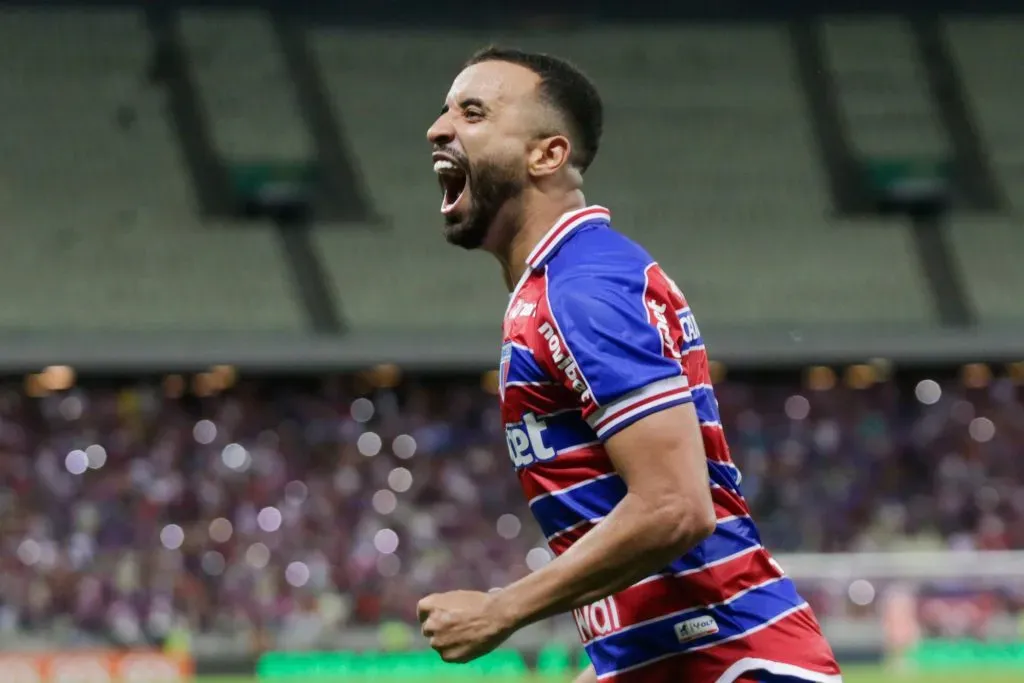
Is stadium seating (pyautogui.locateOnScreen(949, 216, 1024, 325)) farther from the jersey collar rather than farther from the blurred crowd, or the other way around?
the jersey collar

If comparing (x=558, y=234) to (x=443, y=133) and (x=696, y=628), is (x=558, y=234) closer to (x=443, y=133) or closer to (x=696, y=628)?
(x=443, y=133)

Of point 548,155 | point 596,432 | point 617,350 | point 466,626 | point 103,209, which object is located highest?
point 103,209

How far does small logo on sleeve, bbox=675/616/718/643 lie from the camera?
9.41 ft

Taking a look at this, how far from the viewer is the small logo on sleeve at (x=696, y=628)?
287 centimetres

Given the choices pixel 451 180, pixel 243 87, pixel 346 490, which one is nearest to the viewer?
pixel 451 180

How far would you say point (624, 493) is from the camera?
2.83 metres

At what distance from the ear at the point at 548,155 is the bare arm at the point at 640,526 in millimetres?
600

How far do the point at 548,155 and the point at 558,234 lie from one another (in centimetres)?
17

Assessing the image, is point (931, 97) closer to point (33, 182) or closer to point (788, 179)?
point (788, 179)

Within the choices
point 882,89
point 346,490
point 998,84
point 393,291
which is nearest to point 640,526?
point 346,490

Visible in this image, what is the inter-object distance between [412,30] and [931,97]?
785 cm

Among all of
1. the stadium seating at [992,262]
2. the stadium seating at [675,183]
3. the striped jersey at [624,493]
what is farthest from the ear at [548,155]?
the stadium seating at [992,262]

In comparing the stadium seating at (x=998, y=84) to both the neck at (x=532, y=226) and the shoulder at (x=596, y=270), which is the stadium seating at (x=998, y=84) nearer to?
the neck at (x=532, y=226)

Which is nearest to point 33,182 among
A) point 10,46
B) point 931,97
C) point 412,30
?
point 10,46
